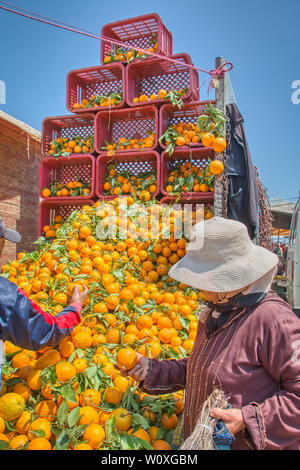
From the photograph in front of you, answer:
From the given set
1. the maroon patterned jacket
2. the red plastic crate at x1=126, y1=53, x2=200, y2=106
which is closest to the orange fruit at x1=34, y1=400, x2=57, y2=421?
the maroon patterned jacket

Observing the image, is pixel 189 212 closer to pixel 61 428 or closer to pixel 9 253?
pixel 61 428

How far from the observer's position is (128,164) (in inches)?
230

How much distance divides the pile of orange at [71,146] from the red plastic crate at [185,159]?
145 cm

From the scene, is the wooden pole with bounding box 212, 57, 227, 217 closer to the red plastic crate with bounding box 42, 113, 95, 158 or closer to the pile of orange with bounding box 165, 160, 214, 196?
the pile of orange with bounding box 165, 160, 214, 196

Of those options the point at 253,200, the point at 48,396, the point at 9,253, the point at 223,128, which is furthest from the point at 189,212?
the point at 9,253

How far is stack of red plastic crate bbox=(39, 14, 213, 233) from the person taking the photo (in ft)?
17.4

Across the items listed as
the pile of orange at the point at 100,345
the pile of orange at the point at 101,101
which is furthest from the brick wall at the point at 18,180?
the pile of orange at the point at 100,345

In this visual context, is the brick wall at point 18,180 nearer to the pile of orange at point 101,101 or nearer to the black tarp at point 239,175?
the pile of orange at point 101,101

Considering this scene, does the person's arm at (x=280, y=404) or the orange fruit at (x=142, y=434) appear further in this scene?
the orange fruit at (x=142, y=434)

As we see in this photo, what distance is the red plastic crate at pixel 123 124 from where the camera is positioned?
557 cm

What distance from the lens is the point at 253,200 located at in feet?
13.2

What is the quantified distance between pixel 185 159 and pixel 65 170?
2.40 metres

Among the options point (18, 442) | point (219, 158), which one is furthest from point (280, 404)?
point (219, 158)

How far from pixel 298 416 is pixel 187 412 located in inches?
23.1
